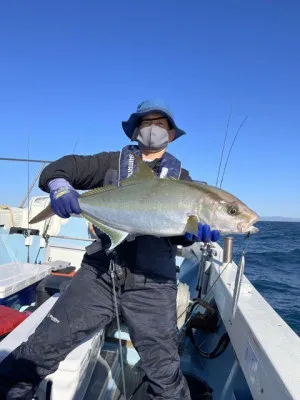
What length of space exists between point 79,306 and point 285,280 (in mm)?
11587

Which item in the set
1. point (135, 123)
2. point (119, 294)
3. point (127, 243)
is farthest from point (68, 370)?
point (135, 123)

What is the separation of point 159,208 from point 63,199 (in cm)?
74

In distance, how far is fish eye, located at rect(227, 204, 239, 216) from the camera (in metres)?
2.36

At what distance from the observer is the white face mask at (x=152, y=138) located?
9.53ft

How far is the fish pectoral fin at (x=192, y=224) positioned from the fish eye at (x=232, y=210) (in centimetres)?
24

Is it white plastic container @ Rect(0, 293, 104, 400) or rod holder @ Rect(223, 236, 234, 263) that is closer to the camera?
white plastic container @ Rect(0, 293, 104, 400)

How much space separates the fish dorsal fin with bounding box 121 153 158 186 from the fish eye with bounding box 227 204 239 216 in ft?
1.99

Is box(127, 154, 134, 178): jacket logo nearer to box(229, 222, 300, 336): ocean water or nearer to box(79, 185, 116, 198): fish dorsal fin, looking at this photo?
box(79, 185, 116, 198): fish dorsal fin

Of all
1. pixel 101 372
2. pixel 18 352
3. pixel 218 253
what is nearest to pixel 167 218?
pixel 18 352

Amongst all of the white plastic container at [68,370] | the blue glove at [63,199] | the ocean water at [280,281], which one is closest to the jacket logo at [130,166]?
the blue glove at [63,199]

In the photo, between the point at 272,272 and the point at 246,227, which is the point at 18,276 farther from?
the point at 272,272

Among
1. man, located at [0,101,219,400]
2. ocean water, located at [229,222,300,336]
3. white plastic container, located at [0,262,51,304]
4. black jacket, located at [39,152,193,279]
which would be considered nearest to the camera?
man, located at [0,101,219,400]

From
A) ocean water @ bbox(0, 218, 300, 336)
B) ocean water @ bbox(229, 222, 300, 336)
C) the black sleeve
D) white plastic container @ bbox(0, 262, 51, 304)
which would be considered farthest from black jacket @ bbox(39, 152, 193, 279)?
ocean water @ bbox(229, 222, 300, 336)

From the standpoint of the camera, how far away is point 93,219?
A: 268 centimetres
